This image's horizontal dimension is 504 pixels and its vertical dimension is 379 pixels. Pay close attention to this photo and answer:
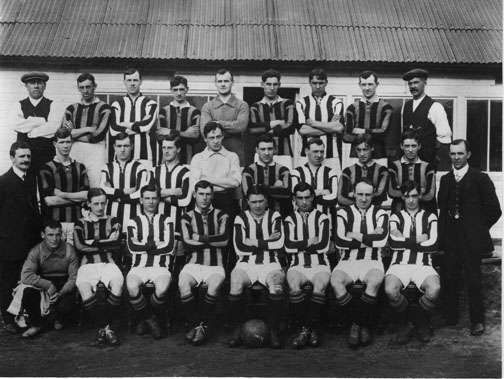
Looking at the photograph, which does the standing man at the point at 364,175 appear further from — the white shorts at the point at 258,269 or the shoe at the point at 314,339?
the shoe at the point at 314,339

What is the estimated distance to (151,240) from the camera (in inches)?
198

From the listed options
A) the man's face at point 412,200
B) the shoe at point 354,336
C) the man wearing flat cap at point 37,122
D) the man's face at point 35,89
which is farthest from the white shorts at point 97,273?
the man's face at point 412,200

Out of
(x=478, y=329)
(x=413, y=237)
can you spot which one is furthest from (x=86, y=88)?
(x=478, y=329)

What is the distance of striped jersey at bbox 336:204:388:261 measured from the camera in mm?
5016

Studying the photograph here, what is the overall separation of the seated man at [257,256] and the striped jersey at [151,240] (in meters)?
0.61

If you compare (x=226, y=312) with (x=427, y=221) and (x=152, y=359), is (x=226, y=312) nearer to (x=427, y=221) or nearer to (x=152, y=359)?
(x=152, y=359)

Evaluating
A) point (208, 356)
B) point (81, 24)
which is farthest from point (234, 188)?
point (81, 24)

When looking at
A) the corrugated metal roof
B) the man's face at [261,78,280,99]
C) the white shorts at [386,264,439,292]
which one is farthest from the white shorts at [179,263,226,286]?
the corrugated metal roof

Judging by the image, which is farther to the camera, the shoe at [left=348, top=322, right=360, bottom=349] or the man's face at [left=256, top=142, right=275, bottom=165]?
the man's face at [left=256, top=142, right=275, bottom=165]

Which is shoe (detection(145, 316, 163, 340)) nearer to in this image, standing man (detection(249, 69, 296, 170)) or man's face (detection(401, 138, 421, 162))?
standing man (detection(249, 69, 296, 170))

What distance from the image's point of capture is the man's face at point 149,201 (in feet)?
16.5

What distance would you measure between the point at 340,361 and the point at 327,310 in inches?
22.1

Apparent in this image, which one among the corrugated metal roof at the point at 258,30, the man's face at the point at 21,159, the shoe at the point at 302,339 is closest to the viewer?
the shoe at the point at 302,339

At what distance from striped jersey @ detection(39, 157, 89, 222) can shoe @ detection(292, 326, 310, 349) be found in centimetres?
235
